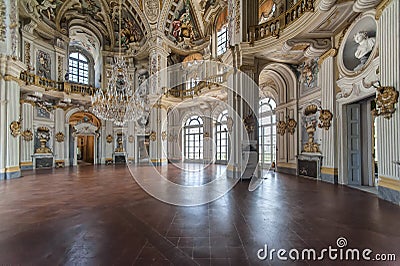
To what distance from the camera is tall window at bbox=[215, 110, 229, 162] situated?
14.9m

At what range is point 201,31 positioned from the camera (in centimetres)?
1536

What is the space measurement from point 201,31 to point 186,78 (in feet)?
11.6

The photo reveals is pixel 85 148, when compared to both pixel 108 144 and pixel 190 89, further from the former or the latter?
pixel 190 89

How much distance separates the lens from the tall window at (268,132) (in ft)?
38.0

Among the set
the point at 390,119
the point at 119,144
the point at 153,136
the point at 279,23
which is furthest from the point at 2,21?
the point at 390,119

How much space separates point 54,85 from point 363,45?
1548cm

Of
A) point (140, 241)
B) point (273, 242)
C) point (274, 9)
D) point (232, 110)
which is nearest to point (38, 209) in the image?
point (140, 241)

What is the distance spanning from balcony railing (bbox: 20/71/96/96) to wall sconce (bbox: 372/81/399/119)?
1457cm

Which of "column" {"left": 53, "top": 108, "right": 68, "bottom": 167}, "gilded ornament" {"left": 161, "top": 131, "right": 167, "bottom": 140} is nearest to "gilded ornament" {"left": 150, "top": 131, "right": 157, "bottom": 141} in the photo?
"gilded ornament" {"left": 161, "top": 131, "right": 167, "bottom": 140}

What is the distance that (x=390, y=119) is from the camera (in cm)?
473

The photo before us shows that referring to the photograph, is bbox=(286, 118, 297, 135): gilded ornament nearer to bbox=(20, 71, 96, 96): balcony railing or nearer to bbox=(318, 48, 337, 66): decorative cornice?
bbox=(318, 48, 337, 66): decorative cornice

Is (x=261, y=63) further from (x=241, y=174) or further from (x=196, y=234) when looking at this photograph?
(x=196, y=234)

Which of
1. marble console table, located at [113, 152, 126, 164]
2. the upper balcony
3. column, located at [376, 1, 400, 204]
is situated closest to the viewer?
column, located at [376, 1, 400, 204]

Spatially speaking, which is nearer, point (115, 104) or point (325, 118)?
point (325, 118)
